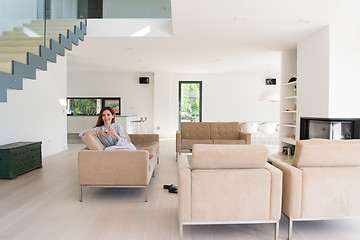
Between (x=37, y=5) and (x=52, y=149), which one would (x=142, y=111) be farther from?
(x=37, y=5)

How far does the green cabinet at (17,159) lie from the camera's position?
428cm

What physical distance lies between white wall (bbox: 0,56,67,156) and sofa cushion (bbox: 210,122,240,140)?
4.01 metres

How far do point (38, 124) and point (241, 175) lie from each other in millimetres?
5257

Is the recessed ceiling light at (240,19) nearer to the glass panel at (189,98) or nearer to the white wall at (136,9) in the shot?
the white wall at (136,9)

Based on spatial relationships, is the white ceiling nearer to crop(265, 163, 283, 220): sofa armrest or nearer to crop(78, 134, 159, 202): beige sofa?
crop(78, 134, 159, 202): beige sofa

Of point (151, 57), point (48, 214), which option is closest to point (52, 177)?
point (48, 214)

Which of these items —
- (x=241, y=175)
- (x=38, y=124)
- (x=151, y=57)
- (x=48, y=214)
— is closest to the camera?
(x=241, y=175)

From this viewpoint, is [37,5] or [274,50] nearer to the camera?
[37,5]

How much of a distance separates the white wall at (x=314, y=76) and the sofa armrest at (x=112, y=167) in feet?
12.1

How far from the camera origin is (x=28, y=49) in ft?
13.3

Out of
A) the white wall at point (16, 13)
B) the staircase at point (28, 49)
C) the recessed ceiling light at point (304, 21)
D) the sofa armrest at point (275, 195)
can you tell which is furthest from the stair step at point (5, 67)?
the recessed ceiling light at point (304, 21)

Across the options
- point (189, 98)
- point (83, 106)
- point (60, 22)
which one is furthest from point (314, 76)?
point (83, 106)

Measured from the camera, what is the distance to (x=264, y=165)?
2.34 m

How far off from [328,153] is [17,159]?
460cm
